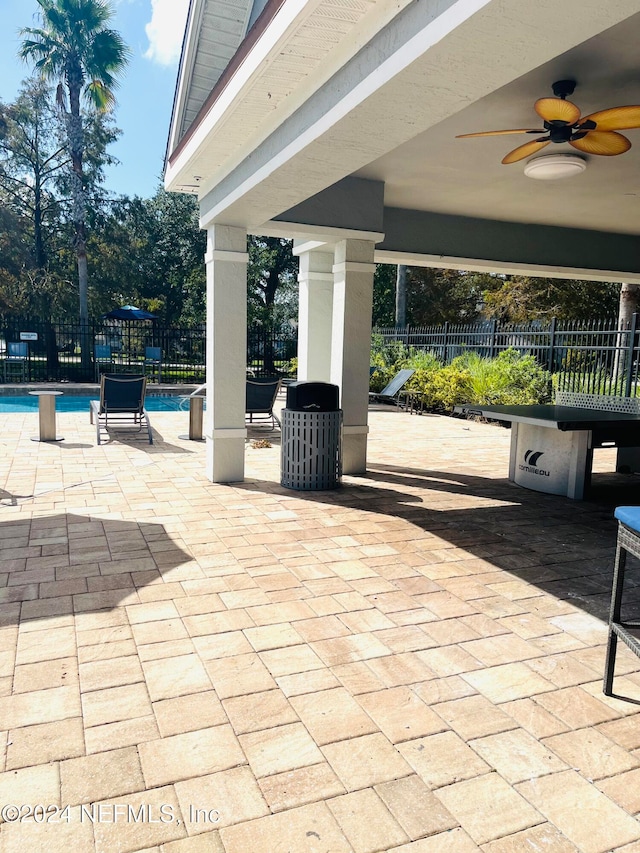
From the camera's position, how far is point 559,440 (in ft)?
20.5

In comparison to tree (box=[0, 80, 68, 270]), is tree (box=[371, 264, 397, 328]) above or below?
below

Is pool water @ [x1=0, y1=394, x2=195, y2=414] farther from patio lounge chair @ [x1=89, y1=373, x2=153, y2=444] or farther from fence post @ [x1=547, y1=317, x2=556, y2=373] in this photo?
fence post @ [x1=547, y1=317, x2=556, y2=373]

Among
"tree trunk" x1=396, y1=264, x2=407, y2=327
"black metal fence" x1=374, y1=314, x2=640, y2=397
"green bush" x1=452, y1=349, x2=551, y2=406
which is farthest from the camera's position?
"tree trunk" x1=396, y1=264, x2=407, y2=327

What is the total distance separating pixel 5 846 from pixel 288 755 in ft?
2.99

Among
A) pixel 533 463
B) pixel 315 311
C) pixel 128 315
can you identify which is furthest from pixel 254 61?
pixel 128 315

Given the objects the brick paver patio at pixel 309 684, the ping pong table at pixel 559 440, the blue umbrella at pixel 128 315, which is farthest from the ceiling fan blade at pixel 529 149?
the blue umbrella at pixel 128 315

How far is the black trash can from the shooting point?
242 inches

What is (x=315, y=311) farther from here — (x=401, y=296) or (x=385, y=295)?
(x=385, y=295)

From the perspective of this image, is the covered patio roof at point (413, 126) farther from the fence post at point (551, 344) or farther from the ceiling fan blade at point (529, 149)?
the fence post at point (551, 344)

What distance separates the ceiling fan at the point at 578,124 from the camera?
3723mm

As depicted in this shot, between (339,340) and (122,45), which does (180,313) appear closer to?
(122,45)

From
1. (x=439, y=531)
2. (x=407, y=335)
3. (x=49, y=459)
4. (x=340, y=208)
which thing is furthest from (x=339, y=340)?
(x=407, y=335)

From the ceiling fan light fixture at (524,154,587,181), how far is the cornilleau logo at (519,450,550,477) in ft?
9.25

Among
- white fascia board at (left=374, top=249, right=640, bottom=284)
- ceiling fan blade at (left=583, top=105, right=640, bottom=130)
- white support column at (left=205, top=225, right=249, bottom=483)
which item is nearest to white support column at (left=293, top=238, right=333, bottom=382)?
white fascia board at (left=374, top=249, right=640, bottom=284)
